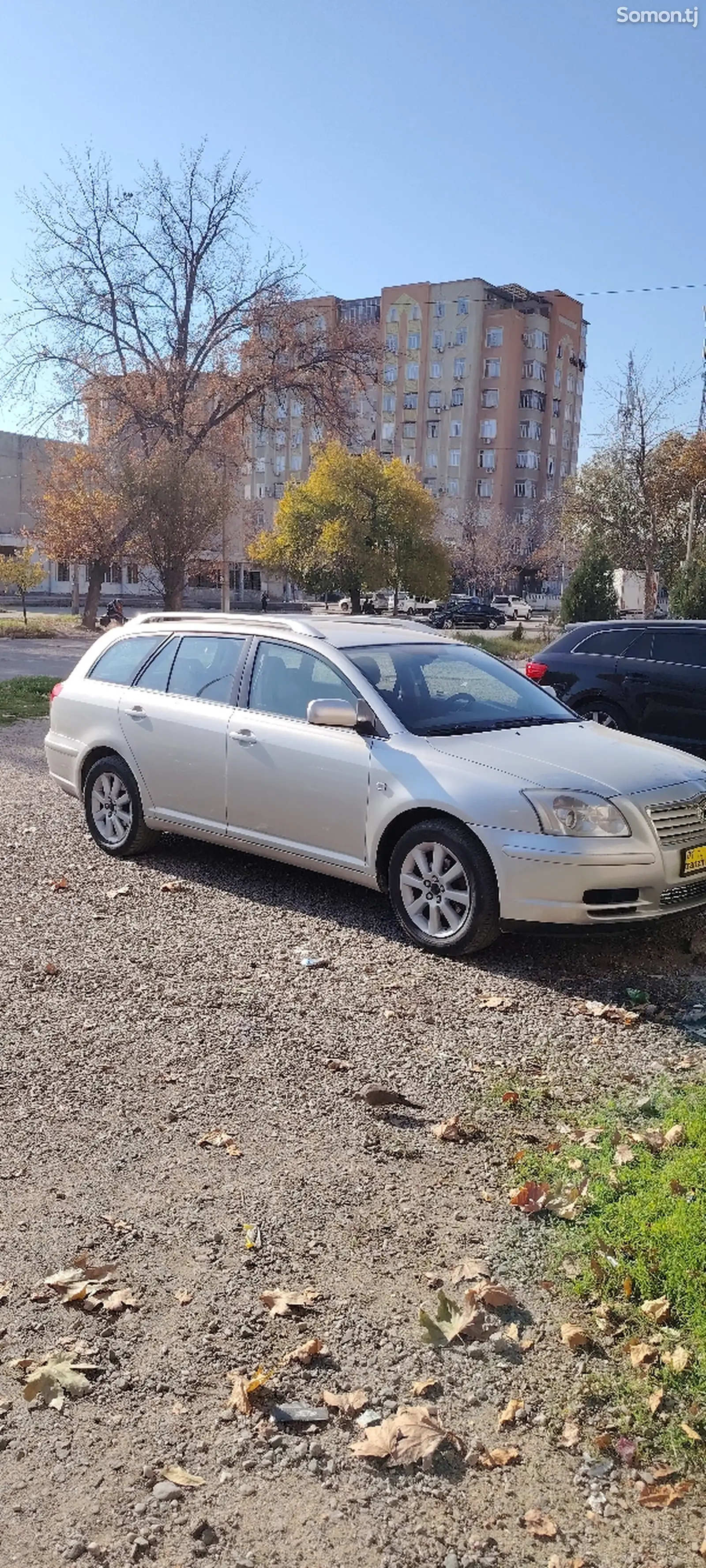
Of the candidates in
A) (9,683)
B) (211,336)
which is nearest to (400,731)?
(9,683)

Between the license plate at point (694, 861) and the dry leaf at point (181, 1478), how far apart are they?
3.76 metres

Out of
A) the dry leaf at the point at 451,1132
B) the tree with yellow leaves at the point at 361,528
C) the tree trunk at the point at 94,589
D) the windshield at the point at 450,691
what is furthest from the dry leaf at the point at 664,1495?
the tree with yellow leaves at the point at 361,528

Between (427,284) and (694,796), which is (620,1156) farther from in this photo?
(427,284)

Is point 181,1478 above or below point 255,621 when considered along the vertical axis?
below

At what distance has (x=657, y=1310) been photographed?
2904 millimetres

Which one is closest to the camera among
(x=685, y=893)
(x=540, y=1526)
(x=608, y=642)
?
(x=540, y=1526)

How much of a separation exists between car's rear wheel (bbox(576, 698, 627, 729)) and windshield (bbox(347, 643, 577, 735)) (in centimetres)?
390

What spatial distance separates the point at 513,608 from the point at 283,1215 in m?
69.4

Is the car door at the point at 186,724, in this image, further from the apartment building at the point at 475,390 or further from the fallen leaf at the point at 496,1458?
the apartment building at the point at 475,390

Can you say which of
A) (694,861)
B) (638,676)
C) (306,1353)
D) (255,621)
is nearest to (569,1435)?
(306,1353)

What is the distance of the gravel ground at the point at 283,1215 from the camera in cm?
236

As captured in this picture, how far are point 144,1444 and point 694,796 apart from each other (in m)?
4.06

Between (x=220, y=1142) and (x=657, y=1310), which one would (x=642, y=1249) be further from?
(x=220, y=1142)

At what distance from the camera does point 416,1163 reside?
3.78 metres
